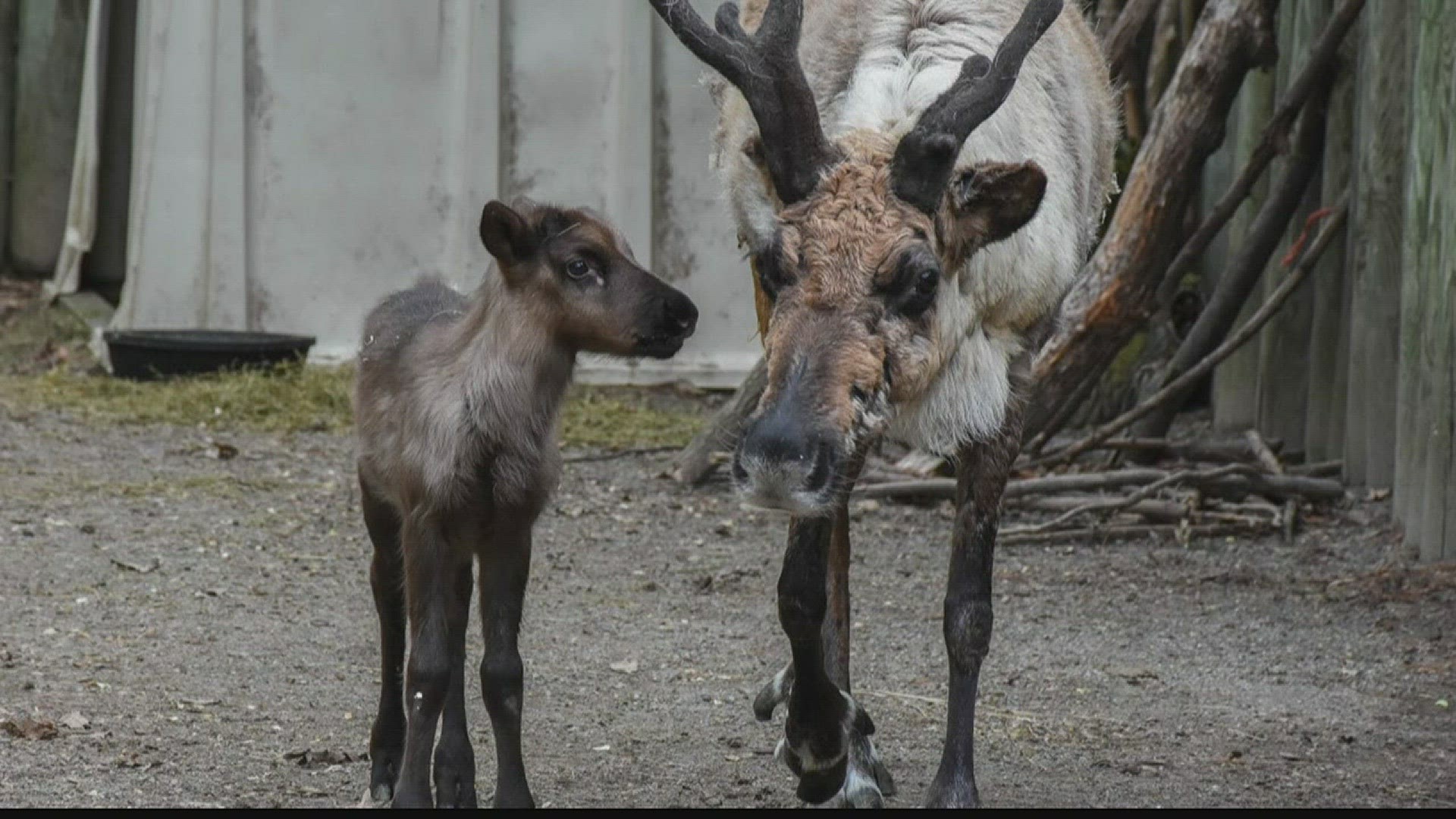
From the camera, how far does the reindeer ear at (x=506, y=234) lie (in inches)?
195

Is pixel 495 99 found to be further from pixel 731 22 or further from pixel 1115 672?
pixel 731 22

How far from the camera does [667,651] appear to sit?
22.6ft

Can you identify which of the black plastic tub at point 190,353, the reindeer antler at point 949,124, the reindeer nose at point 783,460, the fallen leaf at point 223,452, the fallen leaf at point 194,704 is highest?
the reindeer antler at point 949,124

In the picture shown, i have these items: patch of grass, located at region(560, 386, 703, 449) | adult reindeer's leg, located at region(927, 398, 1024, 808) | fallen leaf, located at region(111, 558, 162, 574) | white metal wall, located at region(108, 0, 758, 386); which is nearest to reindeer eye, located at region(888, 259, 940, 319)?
adult reindeer's leg, located at region(927, 398, 1024, 808)

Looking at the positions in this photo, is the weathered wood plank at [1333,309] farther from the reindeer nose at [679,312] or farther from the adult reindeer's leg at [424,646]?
the adult reindeer's leg at [424,646]

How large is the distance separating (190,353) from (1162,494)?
4.82 metres

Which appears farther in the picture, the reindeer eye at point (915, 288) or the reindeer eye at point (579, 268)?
the reindeer eye at point (579, 268)

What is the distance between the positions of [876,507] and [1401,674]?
9.30 feet

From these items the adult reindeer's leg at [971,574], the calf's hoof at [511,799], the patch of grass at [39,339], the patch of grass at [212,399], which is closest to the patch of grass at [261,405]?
the patch of grass at [212,399]

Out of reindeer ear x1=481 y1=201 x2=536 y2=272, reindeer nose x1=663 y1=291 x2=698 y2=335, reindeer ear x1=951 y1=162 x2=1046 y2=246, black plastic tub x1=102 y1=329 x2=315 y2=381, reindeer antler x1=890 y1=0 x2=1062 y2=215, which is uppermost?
reindeer antler x1=890 y1=0 x2=1062 y2=215

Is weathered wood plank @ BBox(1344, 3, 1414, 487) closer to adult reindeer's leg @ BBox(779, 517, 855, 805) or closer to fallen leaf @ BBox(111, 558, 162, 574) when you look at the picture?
adult reindeer's leg @ BBox(779, 517, 855, 805)

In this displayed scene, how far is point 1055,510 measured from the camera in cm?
899

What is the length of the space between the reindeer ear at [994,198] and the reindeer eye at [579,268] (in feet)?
2.74

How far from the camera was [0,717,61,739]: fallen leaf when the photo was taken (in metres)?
5.44
